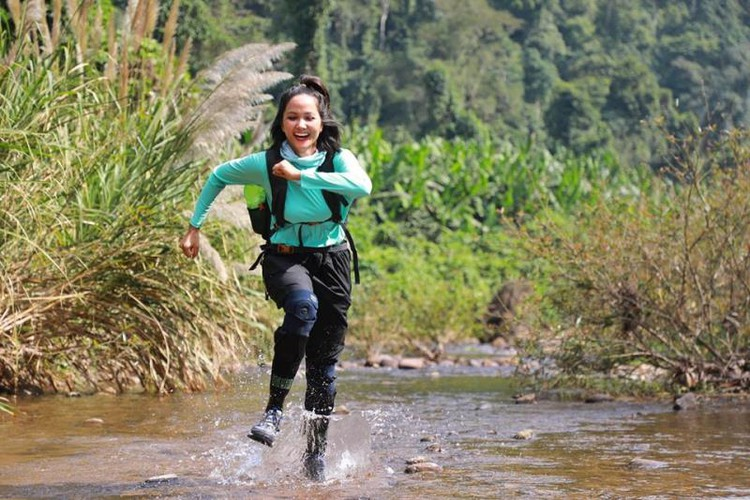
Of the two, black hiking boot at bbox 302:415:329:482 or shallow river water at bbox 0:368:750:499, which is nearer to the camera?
shallow river water at bbox 0:368:750:499

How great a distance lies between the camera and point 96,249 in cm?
725

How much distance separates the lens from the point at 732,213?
848cm

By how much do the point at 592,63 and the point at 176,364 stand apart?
170ft

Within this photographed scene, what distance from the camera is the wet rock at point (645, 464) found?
544 centimetres

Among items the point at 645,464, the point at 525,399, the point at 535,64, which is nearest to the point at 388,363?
the point at 525,399

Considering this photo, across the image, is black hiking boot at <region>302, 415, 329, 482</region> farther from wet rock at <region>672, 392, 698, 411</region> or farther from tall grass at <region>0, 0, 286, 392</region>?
wet rock at <region>672, 392, 698, 411</region>

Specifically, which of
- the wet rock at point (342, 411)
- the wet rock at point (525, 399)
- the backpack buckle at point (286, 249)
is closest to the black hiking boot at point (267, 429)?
the backpack buckle at point (286, 249)

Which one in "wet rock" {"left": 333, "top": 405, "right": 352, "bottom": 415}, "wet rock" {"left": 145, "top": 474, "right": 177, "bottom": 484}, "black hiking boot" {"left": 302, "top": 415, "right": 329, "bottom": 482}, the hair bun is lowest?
"wet rock" {"left": 333, "top": 405, "right": 352, "bottom": 415}

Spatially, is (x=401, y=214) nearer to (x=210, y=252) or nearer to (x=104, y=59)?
(x=104, y=59)

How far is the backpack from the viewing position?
16.5ft

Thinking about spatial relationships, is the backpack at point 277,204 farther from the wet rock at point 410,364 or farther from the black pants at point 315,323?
the wet rock at point 410,364

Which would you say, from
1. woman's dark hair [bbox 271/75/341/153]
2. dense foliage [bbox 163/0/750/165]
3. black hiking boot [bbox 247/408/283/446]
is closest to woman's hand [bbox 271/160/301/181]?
woman's dark hair [bbox 271/75/341/153]

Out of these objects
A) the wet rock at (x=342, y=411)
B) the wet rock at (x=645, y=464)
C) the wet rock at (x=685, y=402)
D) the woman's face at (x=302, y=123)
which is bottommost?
the wet rock at (x=342, y=411)

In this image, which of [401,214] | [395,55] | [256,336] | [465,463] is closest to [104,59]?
[256,336]
